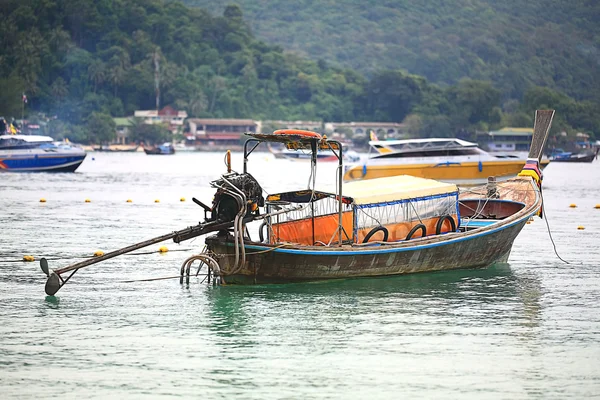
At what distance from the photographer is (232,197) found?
72.7 feet

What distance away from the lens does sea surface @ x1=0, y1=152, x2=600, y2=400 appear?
16.2 meters

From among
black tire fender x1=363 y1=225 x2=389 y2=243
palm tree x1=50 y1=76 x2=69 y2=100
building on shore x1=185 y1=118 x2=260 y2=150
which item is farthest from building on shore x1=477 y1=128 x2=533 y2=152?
black tire fender x1=363 y1=225 x2=389 y2=243

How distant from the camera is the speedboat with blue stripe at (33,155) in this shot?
74.9m

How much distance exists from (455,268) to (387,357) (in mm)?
8768

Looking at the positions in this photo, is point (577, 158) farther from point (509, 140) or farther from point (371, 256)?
point (371, 256)

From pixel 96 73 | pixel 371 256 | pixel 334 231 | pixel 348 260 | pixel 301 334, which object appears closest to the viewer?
pixel 301 334

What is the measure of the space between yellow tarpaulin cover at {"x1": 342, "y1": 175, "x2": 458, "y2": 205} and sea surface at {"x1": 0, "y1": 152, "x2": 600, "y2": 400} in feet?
6.31

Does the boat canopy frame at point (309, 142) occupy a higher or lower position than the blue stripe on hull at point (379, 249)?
higher

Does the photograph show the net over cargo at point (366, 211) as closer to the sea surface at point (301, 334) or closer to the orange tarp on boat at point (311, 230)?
the orange tarp on boat at point (311, 230)

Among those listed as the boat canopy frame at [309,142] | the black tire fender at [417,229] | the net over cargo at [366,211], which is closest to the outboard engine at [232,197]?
the boat canopy frame at [309,142]

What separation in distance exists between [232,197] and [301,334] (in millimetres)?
3920

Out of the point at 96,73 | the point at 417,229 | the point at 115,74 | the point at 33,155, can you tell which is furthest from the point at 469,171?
the point at 115,74

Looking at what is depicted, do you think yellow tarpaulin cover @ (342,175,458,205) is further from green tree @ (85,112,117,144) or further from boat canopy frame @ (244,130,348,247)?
green tree @ (85,112,117,144)

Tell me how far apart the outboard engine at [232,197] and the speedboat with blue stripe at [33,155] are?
180ft
